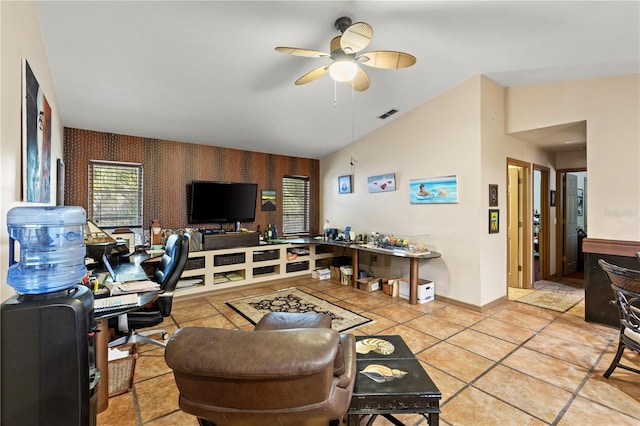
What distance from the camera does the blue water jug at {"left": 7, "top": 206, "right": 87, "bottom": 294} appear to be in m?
1.18

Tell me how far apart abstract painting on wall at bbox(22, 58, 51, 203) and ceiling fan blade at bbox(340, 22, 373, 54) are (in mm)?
1892

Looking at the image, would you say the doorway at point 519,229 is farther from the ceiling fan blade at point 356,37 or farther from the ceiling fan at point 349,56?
the ceiling fan blade at point 356,37

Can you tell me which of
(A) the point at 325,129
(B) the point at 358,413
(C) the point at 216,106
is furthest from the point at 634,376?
(C) the point at 216,106

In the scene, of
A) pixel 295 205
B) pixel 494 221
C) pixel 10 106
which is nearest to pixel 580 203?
pixel 494 221

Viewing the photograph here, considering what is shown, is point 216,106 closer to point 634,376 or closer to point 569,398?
point 569,398

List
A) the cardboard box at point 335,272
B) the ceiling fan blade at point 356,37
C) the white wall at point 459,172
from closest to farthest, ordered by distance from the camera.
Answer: the ceiling fan blade at point 356,37 → the white wall at point 459,172 → the cardboard box at point 335,272

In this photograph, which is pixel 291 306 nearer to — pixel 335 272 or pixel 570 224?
pixel 335 272

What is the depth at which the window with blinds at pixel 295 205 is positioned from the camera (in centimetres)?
595

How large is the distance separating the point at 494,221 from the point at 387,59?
2632 millimetres

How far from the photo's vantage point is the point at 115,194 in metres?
4.20

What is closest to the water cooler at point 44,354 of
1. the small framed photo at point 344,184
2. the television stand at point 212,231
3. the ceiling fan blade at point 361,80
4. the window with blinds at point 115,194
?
the ceiling fan blade at point 361,80

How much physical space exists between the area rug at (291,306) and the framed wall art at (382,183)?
2036mm

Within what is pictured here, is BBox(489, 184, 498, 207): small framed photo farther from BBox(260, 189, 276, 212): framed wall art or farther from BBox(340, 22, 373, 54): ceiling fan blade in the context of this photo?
BBox(260, 189, 276, 212): framed wall art

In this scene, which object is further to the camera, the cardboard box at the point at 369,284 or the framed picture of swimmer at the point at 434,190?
the cardboard box at the point at 369,284
